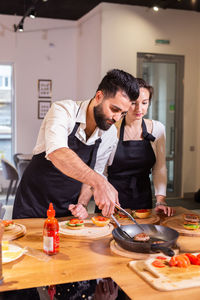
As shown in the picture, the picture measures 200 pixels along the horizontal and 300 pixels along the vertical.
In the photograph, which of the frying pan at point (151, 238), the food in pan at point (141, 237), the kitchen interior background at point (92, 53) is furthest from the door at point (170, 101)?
the food in pan at point (141, 237)

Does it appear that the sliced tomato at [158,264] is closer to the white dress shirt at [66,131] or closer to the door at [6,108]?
the white dress shirt at [66,131]

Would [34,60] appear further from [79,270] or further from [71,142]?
[79,270]

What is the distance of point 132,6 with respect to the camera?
20.9 ft

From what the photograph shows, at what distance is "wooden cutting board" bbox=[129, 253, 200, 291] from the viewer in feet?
4.49

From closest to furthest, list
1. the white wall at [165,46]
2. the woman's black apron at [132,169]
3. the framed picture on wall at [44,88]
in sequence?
the woman's black apron at [132,169]
the white wall at [165,46]
the framed picture on wall at [44,88]

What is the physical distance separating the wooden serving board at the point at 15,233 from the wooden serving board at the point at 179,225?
80 centimetres

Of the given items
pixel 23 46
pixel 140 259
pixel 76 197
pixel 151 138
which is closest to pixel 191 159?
pixel 23 46

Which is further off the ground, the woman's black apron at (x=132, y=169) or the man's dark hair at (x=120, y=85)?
the man's dark hair at (x=120, y=85)

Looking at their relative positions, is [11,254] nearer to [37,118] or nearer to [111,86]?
[111,86]

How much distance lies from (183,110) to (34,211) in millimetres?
4934

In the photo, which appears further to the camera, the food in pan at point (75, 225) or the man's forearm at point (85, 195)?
the man's forearm at point (85, 195)

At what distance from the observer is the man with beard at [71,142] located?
2092 mm

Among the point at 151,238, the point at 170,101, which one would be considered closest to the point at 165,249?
the point at 151,238

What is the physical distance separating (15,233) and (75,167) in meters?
0.45
